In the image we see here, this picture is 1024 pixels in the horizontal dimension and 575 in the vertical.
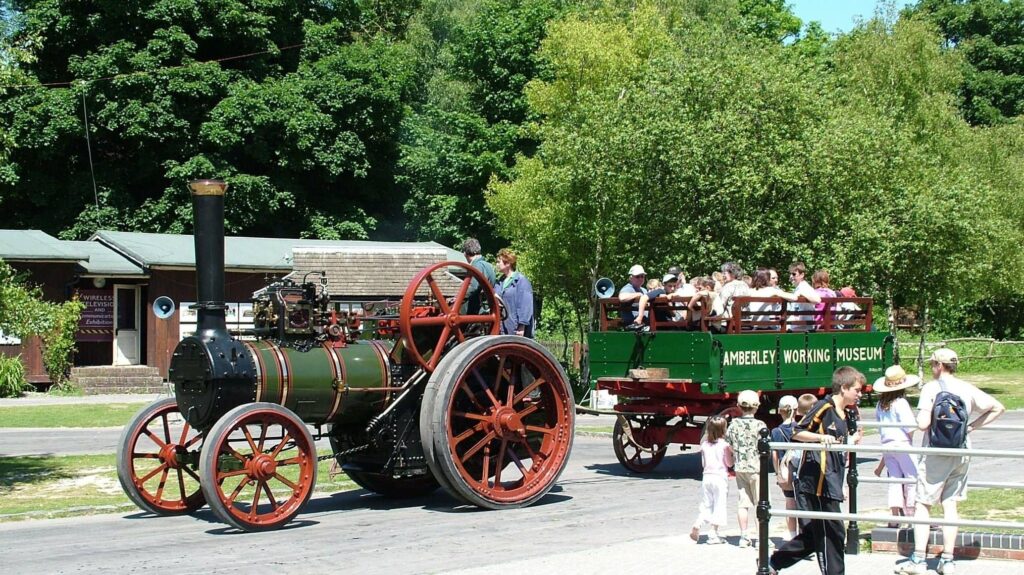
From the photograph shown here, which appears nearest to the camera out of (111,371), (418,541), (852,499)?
(852,499)

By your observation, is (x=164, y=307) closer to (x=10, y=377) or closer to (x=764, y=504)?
(x=10, y=377)

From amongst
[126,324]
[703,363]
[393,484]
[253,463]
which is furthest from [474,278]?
[126,324]

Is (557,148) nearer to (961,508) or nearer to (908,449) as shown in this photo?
(961,508)

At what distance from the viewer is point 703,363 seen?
1369 cm

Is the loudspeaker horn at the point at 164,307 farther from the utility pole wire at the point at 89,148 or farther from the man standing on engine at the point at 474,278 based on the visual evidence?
the utility pole wire at the point at 89,148

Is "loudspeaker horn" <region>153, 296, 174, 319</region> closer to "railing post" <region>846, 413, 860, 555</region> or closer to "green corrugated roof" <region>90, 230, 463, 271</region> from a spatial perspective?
"green corrugated roof" <region>90, 230, 463, 271</region>

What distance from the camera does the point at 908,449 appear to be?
27.1 feet

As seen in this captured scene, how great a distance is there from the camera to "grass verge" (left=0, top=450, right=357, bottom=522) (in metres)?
12.6

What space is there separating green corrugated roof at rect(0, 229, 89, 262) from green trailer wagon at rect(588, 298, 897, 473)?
2081 cm

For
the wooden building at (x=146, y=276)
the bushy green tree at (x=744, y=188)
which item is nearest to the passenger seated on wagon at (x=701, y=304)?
the bushy green tree at (x=744, y=188)

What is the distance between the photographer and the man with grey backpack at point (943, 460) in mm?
8930

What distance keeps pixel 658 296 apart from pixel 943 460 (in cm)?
568

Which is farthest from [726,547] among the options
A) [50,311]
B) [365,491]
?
[50,311]

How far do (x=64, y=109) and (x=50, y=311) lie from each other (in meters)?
12.1
